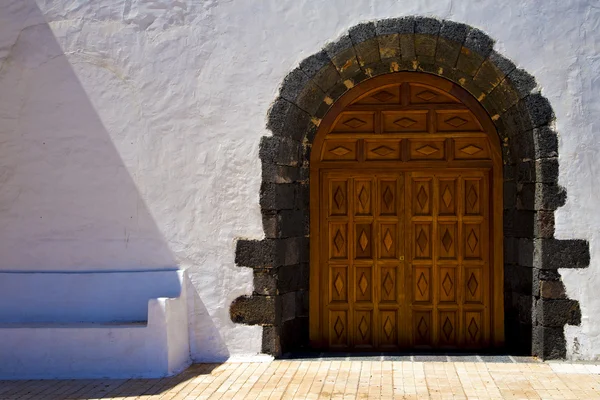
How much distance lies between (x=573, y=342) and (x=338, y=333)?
1995 millimetres

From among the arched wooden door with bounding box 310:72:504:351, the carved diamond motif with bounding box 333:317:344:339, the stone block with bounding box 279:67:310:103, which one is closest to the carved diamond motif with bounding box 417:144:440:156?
the arched wooden door with bounding box 310:72:504:351

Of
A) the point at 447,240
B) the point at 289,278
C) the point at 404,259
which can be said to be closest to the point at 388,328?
the point at 404,259

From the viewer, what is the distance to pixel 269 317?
277 inches

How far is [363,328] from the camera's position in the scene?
764 centimetres

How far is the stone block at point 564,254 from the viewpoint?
22.4ft

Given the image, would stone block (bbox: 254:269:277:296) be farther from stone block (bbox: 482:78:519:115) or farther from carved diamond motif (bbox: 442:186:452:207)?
stone block (bbox: 482:78:519:115)

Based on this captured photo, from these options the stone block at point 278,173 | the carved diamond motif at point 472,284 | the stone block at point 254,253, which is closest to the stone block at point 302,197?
the stone block at point 278,173

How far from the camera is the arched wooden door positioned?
755 cm

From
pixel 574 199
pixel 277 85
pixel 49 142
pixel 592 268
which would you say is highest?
pixel 277 85

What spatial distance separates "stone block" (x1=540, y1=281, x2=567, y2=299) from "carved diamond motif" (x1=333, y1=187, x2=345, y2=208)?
1.87 metres

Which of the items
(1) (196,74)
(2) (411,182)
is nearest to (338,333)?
(2) (411,182)

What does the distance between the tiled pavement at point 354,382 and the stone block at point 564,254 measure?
2.56ft

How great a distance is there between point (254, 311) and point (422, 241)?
1632mm

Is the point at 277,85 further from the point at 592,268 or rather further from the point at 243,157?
the point at 592,268
